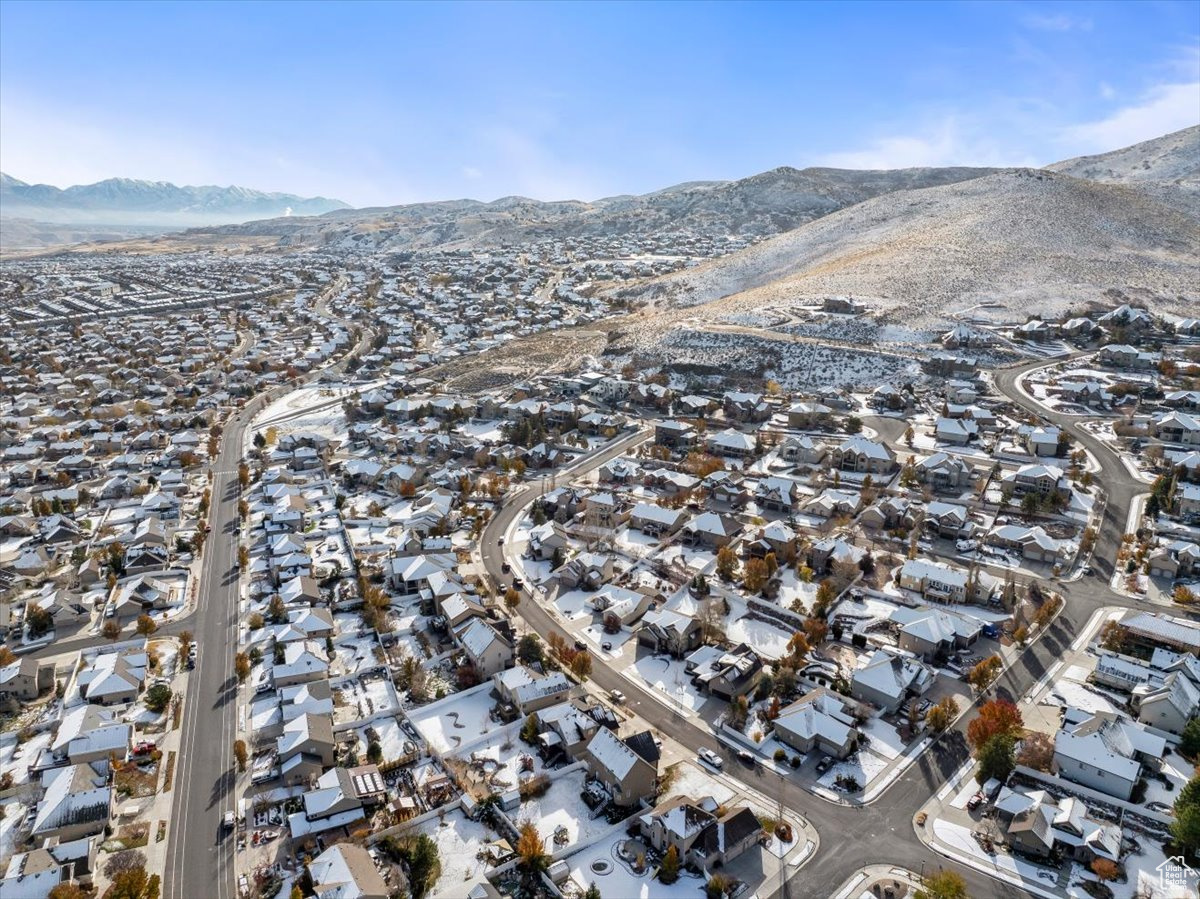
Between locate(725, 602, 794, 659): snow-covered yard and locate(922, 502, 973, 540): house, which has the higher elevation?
locate(922, 502, 973, 540): house

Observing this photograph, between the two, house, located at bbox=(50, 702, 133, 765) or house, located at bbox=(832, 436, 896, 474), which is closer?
house, located at bbox=(50, 702, 133, 765)

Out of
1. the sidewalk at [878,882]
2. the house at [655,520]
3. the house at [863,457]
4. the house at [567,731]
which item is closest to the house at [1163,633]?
the sidewalk at [878,882]

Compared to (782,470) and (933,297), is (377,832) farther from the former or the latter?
(933,297)

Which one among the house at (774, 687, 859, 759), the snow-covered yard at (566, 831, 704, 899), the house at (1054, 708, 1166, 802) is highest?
the house at (1054, 708, 1166, 802)

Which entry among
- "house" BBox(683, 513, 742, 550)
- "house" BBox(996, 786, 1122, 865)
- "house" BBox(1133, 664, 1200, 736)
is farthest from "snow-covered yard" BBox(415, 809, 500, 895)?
"house" BBox(1133, 664, 1200, 736)

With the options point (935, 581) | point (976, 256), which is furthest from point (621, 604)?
point (976, 256)

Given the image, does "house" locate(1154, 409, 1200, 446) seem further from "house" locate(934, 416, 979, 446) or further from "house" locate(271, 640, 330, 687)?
"house" locate(271, 640, 330, 687)
